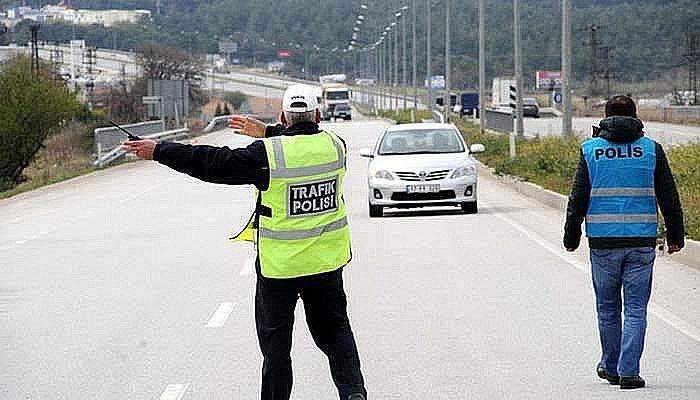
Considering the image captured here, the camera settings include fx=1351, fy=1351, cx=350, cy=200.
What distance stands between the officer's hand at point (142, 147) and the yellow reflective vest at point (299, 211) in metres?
0.56

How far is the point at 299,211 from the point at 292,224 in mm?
74

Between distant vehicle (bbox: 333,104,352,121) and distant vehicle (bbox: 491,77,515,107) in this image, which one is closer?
distant vehicle (bbox: 491,77,515,107)

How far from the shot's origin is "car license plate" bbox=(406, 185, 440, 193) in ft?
71.6

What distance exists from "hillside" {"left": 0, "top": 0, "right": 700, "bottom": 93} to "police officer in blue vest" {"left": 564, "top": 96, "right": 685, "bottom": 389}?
8947cm

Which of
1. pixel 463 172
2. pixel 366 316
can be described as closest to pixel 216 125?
pixel 463 172

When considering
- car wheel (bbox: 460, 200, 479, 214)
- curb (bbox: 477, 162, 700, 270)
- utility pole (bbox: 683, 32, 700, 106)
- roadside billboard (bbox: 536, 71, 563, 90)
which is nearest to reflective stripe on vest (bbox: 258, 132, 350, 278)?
curb (bbox: 477, 162, 700, 270)

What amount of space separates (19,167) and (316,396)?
129 ft

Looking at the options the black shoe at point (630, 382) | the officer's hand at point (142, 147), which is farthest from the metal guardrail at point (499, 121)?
the officer's hand at point (142, 147)

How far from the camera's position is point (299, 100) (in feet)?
22.4

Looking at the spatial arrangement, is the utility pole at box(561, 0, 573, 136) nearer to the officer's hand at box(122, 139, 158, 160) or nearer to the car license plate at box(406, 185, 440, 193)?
the car license plate at box(406, 185, 440, 193)

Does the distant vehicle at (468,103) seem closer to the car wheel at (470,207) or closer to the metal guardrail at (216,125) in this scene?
the metal guardrail at (216,125)

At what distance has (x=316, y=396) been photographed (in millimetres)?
8125

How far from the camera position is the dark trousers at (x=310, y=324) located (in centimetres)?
675


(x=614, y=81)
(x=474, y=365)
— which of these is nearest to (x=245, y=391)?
(x=474, y=365)
